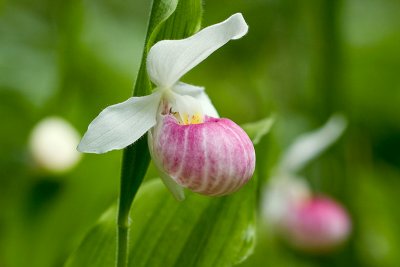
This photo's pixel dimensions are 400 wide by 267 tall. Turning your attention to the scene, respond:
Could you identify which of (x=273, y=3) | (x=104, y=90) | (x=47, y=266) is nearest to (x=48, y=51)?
(x=104, y=90)

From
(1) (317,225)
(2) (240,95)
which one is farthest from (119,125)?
(2) (240,95)

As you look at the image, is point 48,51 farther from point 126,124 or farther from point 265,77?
point 126,124

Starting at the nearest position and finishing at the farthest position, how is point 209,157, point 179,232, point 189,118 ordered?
1. point 209,157
2. point 189,118
3. point 179,232

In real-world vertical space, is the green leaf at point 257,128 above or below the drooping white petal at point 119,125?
below

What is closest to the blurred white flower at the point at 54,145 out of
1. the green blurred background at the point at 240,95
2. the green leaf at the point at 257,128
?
the green blurred background at the point at 240,95

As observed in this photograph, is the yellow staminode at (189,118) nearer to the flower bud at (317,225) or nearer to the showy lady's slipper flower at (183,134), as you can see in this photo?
the showy lady's slipper flower at (183,134)

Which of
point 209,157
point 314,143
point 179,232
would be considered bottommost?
point 314,143

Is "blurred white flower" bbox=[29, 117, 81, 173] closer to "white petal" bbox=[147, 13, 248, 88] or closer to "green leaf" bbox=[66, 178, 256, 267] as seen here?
"green leaf" bbox=[66, 178, 256, 267]

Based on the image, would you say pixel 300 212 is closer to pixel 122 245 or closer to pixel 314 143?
pixel 314 143
